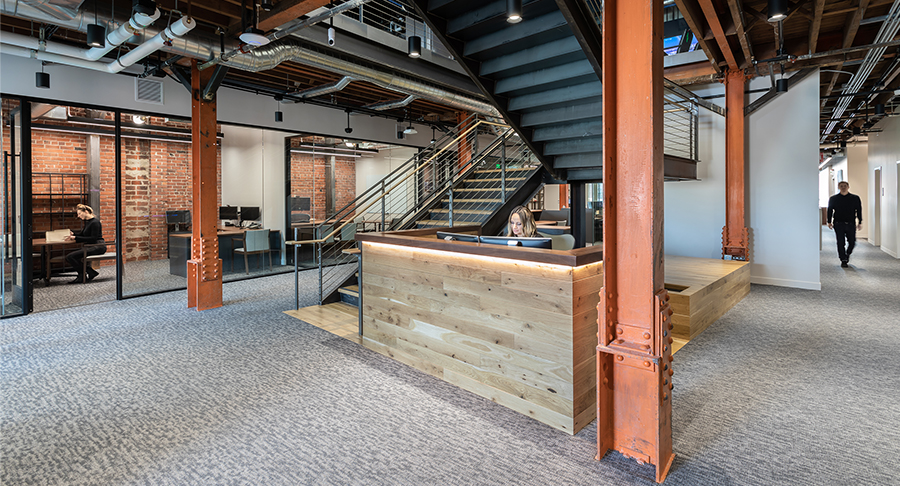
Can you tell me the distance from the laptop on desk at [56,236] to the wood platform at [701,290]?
29.8 feet

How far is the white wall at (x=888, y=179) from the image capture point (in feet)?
33.9

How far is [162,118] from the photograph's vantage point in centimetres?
757

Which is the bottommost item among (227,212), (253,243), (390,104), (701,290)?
(701,290)

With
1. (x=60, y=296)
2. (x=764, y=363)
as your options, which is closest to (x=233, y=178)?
(x=60, y=296)

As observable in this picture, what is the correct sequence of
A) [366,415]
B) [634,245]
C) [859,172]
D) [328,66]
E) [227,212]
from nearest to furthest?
1. [634,245]
2. [366,415]
3. [328,66]
4. [227,212]
5. [859,172]

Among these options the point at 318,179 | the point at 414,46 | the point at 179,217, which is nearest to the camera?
the point at 414,46

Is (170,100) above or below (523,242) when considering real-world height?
above

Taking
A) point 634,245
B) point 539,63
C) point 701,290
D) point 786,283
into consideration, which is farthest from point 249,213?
point 786,283

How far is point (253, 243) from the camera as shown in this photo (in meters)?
8.51

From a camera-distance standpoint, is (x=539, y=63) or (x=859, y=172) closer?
(x=539, y=63)

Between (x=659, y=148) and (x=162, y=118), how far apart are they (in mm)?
8042

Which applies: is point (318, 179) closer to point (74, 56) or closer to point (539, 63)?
point (74, 56)

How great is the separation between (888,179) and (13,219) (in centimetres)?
1721

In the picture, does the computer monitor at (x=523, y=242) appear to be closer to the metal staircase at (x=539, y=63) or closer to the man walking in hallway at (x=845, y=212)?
the metal staircase at (x=539, y=63)
